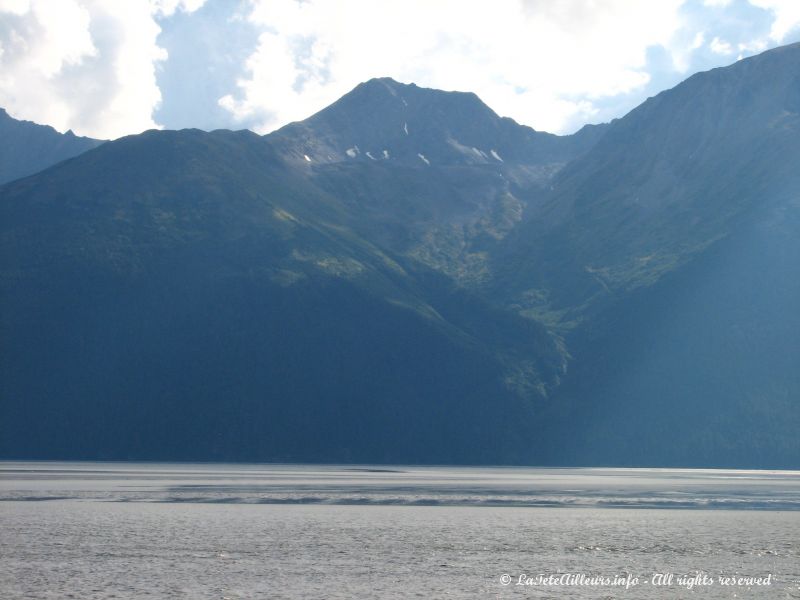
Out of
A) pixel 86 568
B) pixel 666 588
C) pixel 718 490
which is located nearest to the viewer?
pixel 666 588

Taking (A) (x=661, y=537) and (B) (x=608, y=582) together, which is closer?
(B) (x=608, y=582)

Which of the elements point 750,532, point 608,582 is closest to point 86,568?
point 608,582

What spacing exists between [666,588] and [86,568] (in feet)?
111

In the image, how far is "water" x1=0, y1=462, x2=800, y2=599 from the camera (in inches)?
2156

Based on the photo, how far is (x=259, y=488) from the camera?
14750 cm

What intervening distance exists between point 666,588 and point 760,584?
5563mm

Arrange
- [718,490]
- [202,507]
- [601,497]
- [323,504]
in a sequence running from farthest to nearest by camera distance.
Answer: [718,490] → [601,497] → [323,504] → [202,507]

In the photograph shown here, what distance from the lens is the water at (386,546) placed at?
54.8 m

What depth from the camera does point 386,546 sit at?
7281cm

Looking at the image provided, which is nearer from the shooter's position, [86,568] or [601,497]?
[86,568]

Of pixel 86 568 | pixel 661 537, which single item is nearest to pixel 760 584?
pixel 661 537

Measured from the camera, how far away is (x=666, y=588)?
55750 millimetres

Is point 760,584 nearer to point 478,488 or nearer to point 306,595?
point 306,595

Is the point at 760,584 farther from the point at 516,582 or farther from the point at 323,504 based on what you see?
the point at 323,504
